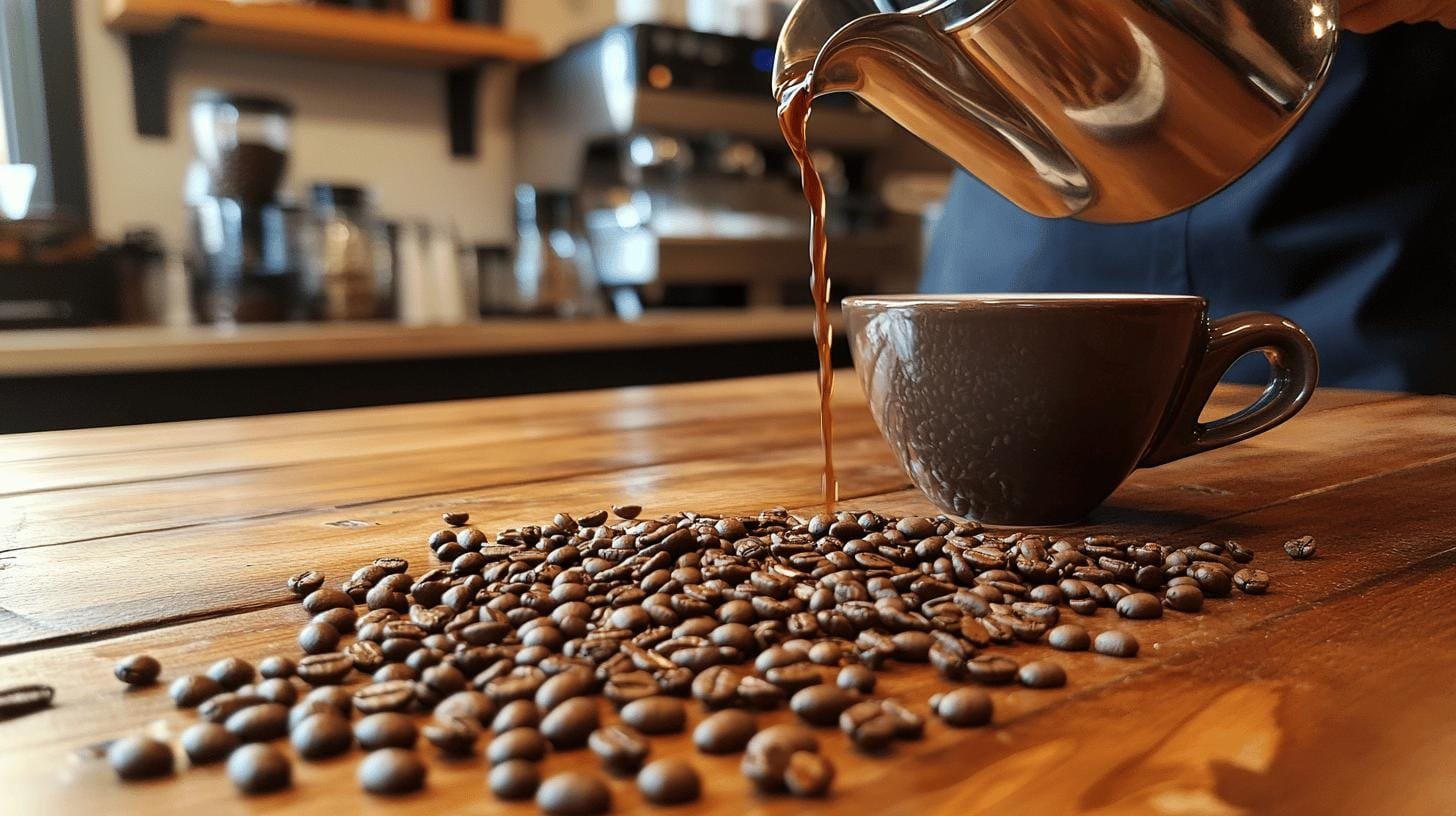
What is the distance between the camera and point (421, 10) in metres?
2.72

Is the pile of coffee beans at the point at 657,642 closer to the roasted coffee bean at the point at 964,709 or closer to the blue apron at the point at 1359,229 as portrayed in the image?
the roasted coffee bean at the point at 964,709

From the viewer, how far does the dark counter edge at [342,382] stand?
1.93 m

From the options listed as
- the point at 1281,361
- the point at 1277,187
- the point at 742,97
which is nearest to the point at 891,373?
the point at 1281,361

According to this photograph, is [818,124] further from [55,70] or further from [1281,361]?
[1281,361]

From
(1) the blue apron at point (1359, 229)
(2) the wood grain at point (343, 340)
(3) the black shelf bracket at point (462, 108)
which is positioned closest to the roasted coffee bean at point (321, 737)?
(1) the blue apron at point (1359, 229)

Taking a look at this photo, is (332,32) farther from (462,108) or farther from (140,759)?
(140,759)

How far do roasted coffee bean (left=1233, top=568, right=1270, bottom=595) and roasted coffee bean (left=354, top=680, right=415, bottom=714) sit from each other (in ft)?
1.26

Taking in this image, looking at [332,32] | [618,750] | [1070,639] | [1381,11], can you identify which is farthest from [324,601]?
[332,32]

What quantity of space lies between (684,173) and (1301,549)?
2.40 m

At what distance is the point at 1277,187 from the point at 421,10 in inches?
78.0

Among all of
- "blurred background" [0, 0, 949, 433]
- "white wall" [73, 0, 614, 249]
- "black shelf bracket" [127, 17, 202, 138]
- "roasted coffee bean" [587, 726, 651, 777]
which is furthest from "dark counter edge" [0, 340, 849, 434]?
"roasted coffee bean" [587, 726, 651, 777]

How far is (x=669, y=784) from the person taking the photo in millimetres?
355

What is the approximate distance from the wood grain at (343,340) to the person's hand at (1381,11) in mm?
1737

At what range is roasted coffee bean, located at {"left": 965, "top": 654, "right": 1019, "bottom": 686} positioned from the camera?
1.48 feet
